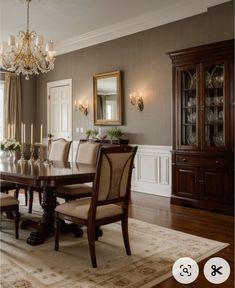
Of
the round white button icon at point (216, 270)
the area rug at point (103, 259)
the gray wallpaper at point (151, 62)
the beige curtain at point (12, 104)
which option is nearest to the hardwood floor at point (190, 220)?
the round white button icon at point (216, 270)

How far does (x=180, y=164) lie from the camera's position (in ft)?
15.8

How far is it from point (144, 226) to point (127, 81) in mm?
3040

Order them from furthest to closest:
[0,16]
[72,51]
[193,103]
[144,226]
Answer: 1. [72,51]
2. [0,16]
3. [193,103]
4. [144,226]

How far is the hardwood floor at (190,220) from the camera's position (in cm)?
288

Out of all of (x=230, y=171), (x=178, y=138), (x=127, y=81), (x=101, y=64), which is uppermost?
(x=101, y=64)

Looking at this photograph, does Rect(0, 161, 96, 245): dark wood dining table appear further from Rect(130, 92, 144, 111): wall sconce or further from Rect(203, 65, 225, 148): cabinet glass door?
Rect(130, 92, 144, 111): wall sconce

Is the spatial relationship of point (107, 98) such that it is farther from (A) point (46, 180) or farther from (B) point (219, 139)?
(A) point (46, 180)

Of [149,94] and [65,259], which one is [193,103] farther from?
[65,259]

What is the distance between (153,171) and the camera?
5.56 m

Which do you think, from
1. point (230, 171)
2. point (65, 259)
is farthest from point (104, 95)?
point (65, 259)

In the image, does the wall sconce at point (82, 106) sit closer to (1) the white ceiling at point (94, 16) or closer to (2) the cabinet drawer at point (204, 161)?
(1) the white ceiling at point (94, 16)

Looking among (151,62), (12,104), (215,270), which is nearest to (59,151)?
(151,62)

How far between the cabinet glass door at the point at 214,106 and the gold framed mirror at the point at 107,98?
1.90 metres

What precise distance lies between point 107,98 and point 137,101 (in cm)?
83
